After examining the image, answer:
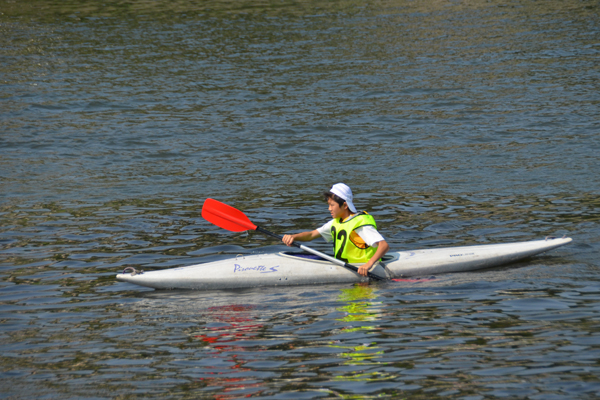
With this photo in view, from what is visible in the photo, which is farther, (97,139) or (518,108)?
(518,108)

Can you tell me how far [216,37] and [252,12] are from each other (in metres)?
3.45

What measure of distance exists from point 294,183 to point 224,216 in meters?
3.81

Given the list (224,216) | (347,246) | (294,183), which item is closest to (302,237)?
(347,246)

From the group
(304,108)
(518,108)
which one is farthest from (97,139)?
(518,108)

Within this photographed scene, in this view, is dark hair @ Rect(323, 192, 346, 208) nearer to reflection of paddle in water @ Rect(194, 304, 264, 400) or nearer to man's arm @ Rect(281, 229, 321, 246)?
man's arm @ Rect(281, 229, 321, 246)

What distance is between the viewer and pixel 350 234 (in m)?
8.05

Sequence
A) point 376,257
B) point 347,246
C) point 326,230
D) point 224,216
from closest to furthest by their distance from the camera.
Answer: point 376,257 → point 347,246 → point 326,230 → point 224,216

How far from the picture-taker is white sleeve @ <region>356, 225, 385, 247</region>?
7.81m

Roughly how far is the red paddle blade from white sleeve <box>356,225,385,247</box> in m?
1.56

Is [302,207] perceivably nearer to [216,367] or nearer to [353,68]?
[216,367]

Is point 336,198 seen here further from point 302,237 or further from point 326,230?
point 302,237

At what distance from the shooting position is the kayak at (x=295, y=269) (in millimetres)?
7828

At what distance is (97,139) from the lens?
51.1ft

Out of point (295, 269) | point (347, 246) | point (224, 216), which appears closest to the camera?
point (295, 269)
